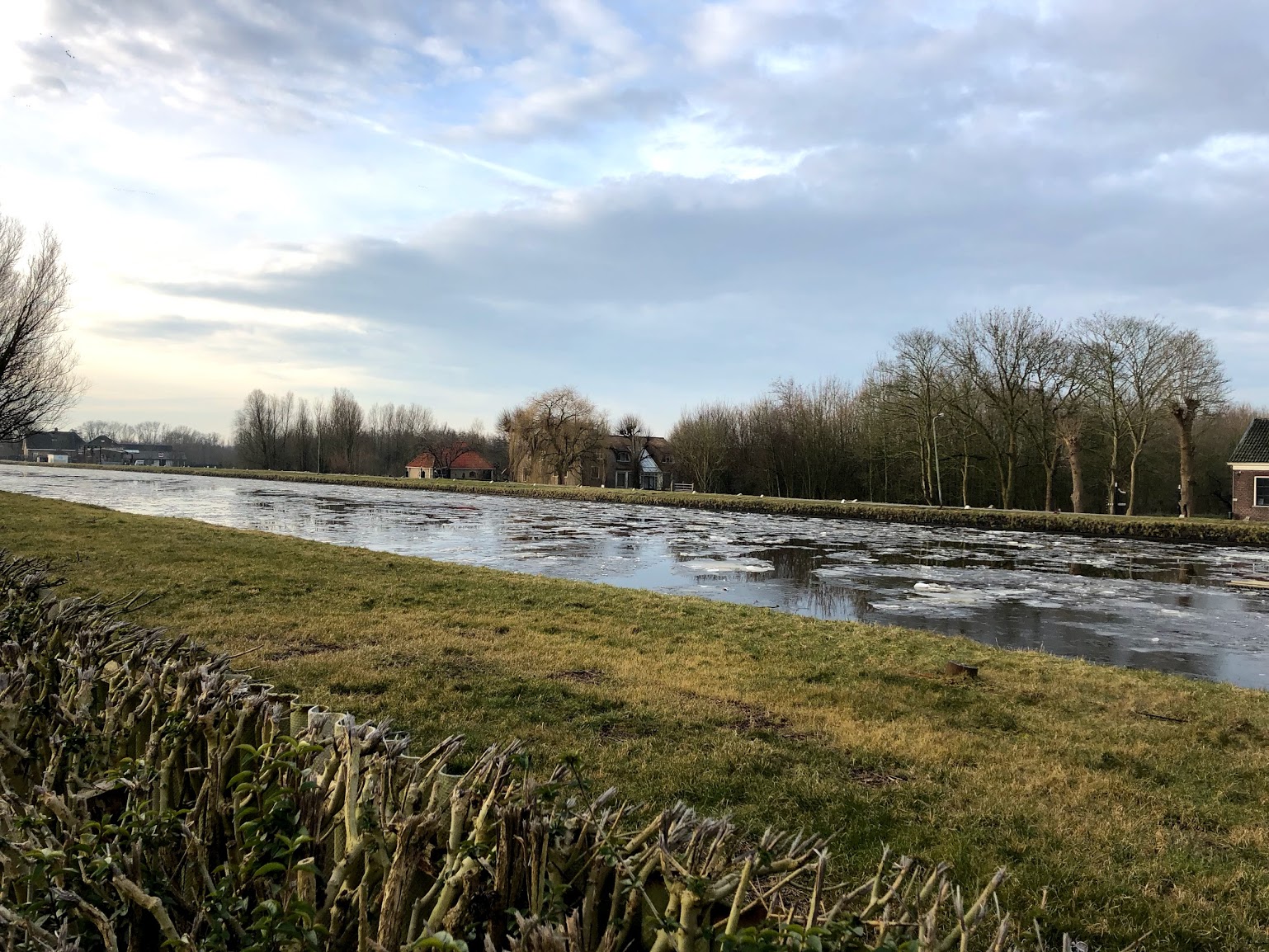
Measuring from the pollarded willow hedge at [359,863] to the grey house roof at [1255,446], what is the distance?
140 feet

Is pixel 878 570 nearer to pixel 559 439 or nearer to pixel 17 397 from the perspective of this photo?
pixel 17 397

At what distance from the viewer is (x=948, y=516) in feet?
Result: 115

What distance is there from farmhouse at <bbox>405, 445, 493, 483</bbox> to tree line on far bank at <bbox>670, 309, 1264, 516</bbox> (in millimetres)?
44265

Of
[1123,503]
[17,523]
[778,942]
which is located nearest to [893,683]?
[778,942]

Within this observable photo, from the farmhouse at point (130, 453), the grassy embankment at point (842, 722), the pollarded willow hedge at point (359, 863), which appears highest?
the farmhouse at point (130, 453)

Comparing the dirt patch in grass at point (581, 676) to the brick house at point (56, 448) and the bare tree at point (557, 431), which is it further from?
the brick house at point (56, 448)

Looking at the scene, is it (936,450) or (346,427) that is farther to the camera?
(346,427)

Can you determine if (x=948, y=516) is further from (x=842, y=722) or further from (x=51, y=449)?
(x=51, y=449)

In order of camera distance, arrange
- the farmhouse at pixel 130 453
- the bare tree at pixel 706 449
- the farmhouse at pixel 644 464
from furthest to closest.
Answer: the farmhouse at pixel 130 453, the farmhouse at pixel 644 464, the bare tree at pixel 706 449

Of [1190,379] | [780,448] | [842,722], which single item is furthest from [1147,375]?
[842,722]

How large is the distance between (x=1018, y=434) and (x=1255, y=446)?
39.2ft

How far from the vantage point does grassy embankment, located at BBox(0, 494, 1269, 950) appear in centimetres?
362

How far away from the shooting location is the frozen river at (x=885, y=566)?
11086mm

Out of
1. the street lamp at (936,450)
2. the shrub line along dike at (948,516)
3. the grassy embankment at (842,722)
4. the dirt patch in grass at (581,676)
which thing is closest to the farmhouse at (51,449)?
the shrub line along dike at (948,516)
